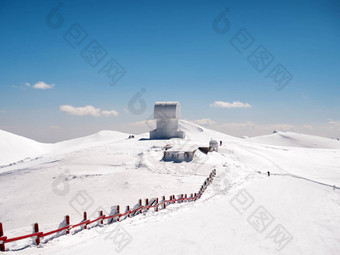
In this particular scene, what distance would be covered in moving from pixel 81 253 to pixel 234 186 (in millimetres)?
15314

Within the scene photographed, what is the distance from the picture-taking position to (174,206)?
13633mm

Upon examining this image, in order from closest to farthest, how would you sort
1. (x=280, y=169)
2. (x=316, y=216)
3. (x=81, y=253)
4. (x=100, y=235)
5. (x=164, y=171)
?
(x=81, y=253) < (x=100, y=235) < (x=316, y=216) < (x=164, y=171) < (x=280, y=169)

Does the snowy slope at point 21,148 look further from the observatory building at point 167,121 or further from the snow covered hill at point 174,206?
the snow covered hill at point 174,206

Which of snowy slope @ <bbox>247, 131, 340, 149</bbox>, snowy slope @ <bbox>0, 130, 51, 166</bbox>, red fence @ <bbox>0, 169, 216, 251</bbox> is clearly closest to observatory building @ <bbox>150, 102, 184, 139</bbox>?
red fence @ <bbox>0, 169, 216, 251</bbox>

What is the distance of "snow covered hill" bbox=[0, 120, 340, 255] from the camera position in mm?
8047

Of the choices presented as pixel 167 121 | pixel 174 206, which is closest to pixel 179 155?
pixel 174 206

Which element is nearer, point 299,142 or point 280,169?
point 280,169

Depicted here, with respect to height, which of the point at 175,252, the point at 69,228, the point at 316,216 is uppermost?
the point at 69,228

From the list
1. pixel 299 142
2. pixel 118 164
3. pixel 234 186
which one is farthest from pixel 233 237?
pixel 299 142

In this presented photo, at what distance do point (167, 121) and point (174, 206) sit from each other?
2820cm

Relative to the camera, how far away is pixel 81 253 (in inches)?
270

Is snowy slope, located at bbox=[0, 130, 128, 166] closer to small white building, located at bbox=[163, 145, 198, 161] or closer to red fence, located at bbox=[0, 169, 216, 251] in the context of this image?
small white building, located at bbox=[163, 145, 198, 161]

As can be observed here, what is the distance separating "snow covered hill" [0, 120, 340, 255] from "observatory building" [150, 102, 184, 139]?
940 centimetres

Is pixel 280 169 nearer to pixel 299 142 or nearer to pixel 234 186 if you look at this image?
pixel 234 186
